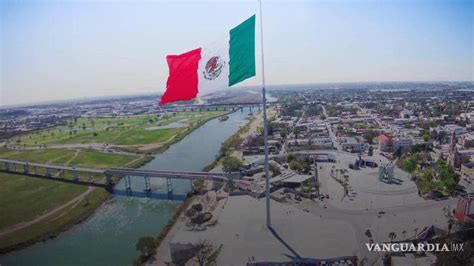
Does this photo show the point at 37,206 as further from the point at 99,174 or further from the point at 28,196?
the point at 99,174

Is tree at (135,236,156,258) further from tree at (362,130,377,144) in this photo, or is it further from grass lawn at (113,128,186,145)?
grass lawn at (113,128,186,145)

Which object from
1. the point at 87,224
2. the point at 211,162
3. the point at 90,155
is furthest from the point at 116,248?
the point at 90,155

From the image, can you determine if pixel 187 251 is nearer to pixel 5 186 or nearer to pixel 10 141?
pixel 5 186

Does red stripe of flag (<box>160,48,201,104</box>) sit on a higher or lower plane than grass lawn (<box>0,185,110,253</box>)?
higher

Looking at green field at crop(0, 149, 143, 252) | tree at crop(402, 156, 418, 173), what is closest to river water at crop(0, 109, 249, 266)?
green field at crop(0, 149, 143, 252)

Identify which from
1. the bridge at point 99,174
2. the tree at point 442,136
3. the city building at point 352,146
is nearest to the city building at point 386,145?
the city building at point 352,146
